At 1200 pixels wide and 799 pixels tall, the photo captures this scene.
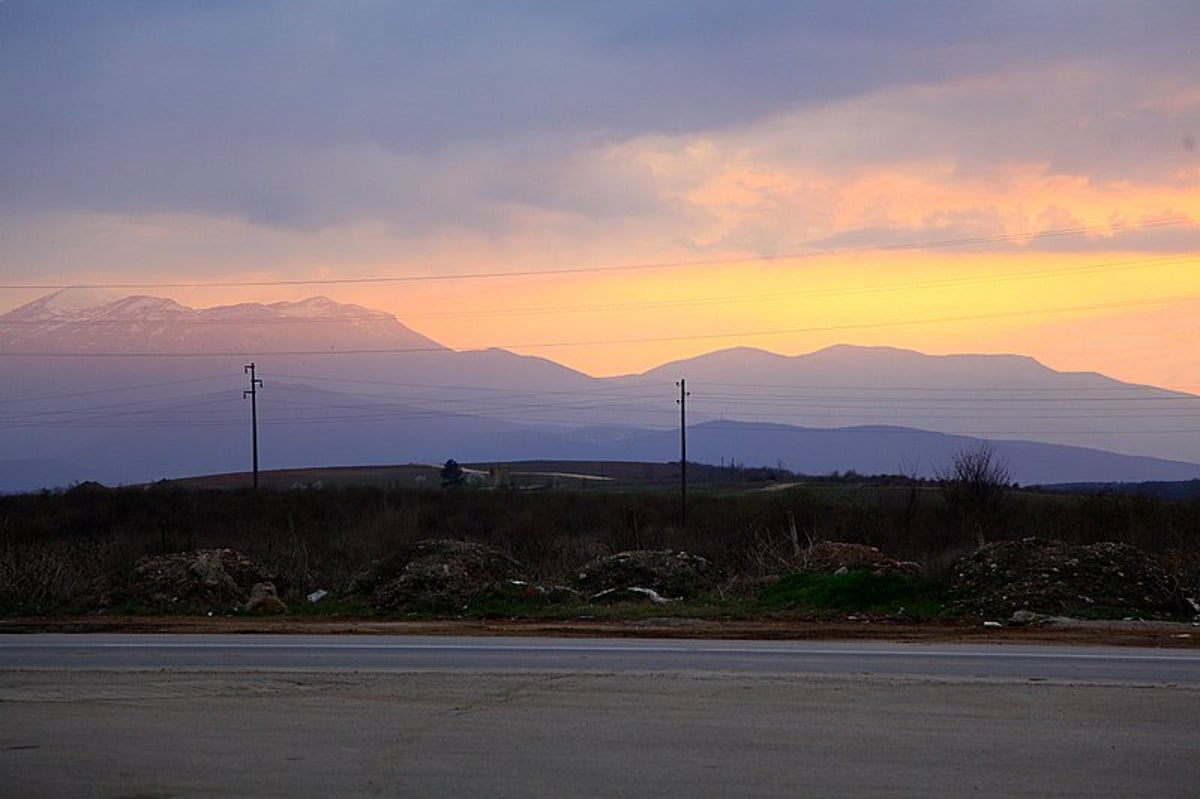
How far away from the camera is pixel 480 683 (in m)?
13.5

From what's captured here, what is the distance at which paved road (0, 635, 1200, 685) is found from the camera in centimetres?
1431

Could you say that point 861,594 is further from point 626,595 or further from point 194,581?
point 194,581

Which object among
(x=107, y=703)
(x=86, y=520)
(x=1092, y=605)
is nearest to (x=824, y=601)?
(x=1092, y=605)

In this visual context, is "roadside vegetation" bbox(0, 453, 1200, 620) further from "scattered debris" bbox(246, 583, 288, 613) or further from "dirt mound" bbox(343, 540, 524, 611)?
"scattered debris" bbox(246, 583, 288, 613)

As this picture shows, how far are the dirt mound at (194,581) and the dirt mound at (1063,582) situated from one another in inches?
555

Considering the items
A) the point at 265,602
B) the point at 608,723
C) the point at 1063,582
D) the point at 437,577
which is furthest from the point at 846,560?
the point at 608,723

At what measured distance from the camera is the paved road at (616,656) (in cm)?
1431

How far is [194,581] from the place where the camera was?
25.6 meters

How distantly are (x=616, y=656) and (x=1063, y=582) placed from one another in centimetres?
1006

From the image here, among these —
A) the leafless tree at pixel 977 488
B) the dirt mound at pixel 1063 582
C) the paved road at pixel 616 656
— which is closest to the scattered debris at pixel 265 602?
the paved road at pixel 616 656

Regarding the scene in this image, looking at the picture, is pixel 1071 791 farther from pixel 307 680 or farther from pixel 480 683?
pixel 307 680

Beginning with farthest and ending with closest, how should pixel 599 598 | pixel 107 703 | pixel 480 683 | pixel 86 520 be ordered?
1. pixel 86 520
2. pixel 599 598
3. pixel 480 683
4. pixel 107 703

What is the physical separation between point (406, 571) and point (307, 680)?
11.6 m

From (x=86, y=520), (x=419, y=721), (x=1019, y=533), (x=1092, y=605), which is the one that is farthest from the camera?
(x=86, y=520)
